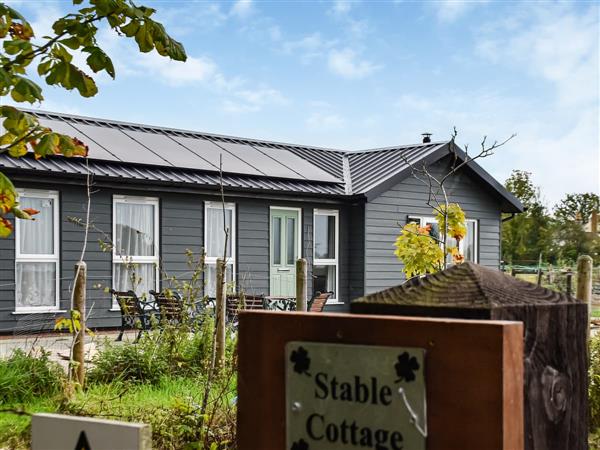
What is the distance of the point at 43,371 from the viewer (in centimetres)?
770

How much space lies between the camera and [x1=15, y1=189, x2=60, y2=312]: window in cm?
1390

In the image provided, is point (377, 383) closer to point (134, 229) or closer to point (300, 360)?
point (300, 360)

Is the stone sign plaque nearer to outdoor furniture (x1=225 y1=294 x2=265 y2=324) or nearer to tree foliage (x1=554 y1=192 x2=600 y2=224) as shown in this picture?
outdoor furniture (x1=225 y1=294 x2=265 y2=324)

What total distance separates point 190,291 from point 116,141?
8.19 m

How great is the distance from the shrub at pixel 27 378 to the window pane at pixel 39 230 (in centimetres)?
644

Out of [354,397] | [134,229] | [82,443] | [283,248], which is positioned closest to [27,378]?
[82,443]

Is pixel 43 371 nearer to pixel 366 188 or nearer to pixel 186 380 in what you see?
pixel 186 380

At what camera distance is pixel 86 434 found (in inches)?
71.4

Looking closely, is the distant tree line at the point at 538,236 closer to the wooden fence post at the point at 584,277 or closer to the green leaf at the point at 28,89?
the wooden fence post at the point at 584,277

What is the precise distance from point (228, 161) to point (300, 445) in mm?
16100

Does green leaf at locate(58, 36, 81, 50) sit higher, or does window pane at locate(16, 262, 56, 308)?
green leaf at locate(58, 36, 81, 50)

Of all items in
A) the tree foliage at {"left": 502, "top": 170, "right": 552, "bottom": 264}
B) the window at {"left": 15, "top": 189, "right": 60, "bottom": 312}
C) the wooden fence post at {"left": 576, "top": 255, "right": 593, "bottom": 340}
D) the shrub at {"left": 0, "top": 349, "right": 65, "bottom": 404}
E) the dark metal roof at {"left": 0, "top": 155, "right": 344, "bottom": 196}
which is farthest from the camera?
the tree foliage at {"left": 502, "top": 170, "right": 552, "bottom": 264}

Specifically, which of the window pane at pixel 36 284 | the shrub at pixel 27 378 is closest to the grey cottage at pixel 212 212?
the window pane at pixel 36 284

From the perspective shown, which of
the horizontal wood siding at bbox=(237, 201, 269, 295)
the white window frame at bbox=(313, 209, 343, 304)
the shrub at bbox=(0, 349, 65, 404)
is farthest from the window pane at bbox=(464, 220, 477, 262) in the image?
the shrub at bbox=(0, 349, 65, 404)
